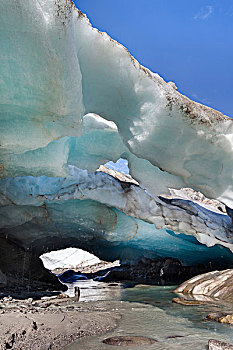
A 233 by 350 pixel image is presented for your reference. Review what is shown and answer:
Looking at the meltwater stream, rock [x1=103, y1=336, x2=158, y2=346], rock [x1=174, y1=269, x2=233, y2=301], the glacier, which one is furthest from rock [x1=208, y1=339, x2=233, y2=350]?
rock [x1=174, y1=269, x2=233, y2=301]

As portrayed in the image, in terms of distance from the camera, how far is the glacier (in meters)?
3.14

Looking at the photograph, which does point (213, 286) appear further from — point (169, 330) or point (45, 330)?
point (45, 330)

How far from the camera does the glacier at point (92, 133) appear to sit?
3.14 meters

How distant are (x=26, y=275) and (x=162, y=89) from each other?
7.04 m

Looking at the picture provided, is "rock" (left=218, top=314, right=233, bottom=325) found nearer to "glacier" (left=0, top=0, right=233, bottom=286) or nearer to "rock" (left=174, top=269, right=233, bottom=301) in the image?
"glacier" (left=0, top=0, right=233, bottom=286)

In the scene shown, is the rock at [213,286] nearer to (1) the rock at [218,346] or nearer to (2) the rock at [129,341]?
(2) the rock at [129,341]

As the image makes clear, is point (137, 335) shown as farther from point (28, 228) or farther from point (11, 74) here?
point (28, 228)

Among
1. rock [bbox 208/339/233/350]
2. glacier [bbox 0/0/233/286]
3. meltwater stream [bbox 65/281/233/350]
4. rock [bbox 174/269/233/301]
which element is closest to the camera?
rock [bbox 208/339/233/350]

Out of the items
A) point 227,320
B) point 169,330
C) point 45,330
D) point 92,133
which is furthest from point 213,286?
point 45,330

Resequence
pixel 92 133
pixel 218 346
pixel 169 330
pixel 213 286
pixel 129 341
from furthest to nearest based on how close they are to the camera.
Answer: pixel 213 286
pixel 92 133
pixel 169 330
pixel 129 341
pixel 218 346

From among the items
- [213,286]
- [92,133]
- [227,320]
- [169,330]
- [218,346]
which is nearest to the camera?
[218,346]

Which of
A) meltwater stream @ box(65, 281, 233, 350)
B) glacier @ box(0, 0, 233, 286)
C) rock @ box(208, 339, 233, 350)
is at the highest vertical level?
glacier @ box(0, 0, 233, 286)

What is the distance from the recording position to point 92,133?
5.39 metres

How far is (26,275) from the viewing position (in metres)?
8.28
